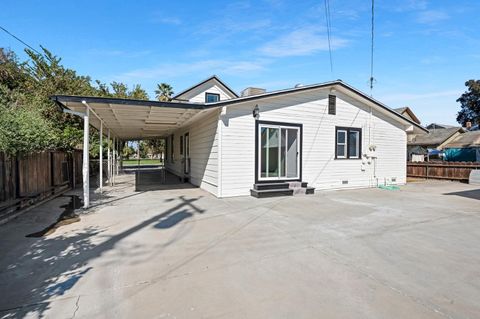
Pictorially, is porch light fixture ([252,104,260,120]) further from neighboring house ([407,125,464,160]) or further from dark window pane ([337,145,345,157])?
neighboring house ([407,125,464,160])

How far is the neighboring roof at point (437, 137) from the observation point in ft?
97.9

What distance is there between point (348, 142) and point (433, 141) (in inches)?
1042

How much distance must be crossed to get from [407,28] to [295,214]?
9281 millimetres

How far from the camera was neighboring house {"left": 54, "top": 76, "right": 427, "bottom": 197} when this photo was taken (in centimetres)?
840

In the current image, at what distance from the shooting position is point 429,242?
4273mm

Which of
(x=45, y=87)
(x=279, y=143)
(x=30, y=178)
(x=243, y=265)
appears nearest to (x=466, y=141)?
(x=279, y=143)

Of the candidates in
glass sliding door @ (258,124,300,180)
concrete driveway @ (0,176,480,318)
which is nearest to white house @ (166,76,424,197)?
glass sliding door @ (258,124,300,180)

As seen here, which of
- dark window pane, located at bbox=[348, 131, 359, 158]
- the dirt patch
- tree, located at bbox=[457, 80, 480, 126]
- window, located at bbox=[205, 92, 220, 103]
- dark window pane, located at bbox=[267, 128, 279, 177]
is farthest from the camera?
tree, located at bbox=[457, 80, 480, 126]

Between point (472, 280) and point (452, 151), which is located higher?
point (452, 151)

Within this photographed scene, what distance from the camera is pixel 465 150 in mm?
22109

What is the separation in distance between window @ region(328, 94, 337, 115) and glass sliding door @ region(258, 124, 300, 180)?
1.77 meters

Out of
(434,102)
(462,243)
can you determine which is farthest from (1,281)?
(434,102)

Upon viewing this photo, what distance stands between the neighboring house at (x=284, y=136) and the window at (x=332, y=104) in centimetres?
4

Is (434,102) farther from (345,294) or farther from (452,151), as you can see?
(345,294)
